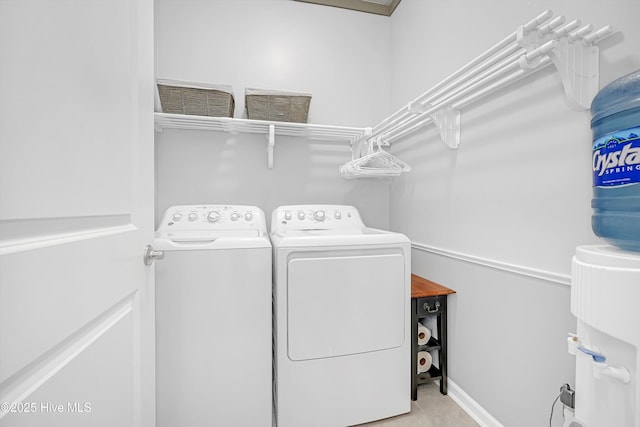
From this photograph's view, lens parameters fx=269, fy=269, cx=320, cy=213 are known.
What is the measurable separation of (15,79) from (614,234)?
1.27 m

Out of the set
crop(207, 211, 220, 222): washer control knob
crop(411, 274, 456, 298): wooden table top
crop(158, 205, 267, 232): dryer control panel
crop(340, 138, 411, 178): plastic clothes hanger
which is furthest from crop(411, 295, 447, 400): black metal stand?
crop(207, 211, 220, 222): washer control knob

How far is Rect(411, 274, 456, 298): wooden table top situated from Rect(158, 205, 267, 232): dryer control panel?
3.35ft

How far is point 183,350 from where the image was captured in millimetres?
1265

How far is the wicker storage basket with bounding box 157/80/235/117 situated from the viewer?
1731mm

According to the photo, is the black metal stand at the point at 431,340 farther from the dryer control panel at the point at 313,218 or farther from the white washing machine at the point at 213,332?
the white washing machine at the point at 213,332

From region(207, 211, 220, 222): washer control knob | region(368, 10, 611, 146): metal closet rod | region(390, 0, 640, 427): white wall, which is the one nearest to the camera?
region(368, 10, 611, 146): metal closet rod

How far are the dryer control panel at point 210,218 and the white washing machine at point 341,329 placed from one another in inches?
17.9

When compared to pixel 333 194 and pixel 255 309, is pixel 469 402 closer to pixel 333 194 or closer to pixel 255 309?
pixel 255 309

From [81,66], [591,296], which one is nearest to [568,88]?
[591,296]

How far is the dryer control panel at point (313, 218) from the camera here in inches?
72.8

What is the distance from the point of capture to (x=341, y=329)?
139 centimetres

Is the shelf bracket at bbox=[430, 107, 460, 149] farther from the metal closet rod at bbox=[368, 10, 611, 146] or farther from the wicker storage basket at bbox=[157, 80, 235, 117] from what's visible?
the wicker storage basket at bbox=[157, 80, 235, 117]

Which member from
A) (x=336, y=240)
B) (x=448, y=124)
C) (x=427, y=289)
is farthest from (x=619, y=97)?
(x=427, y=289)

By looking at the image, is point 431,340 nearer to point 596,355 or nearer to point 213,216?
point 596,355
